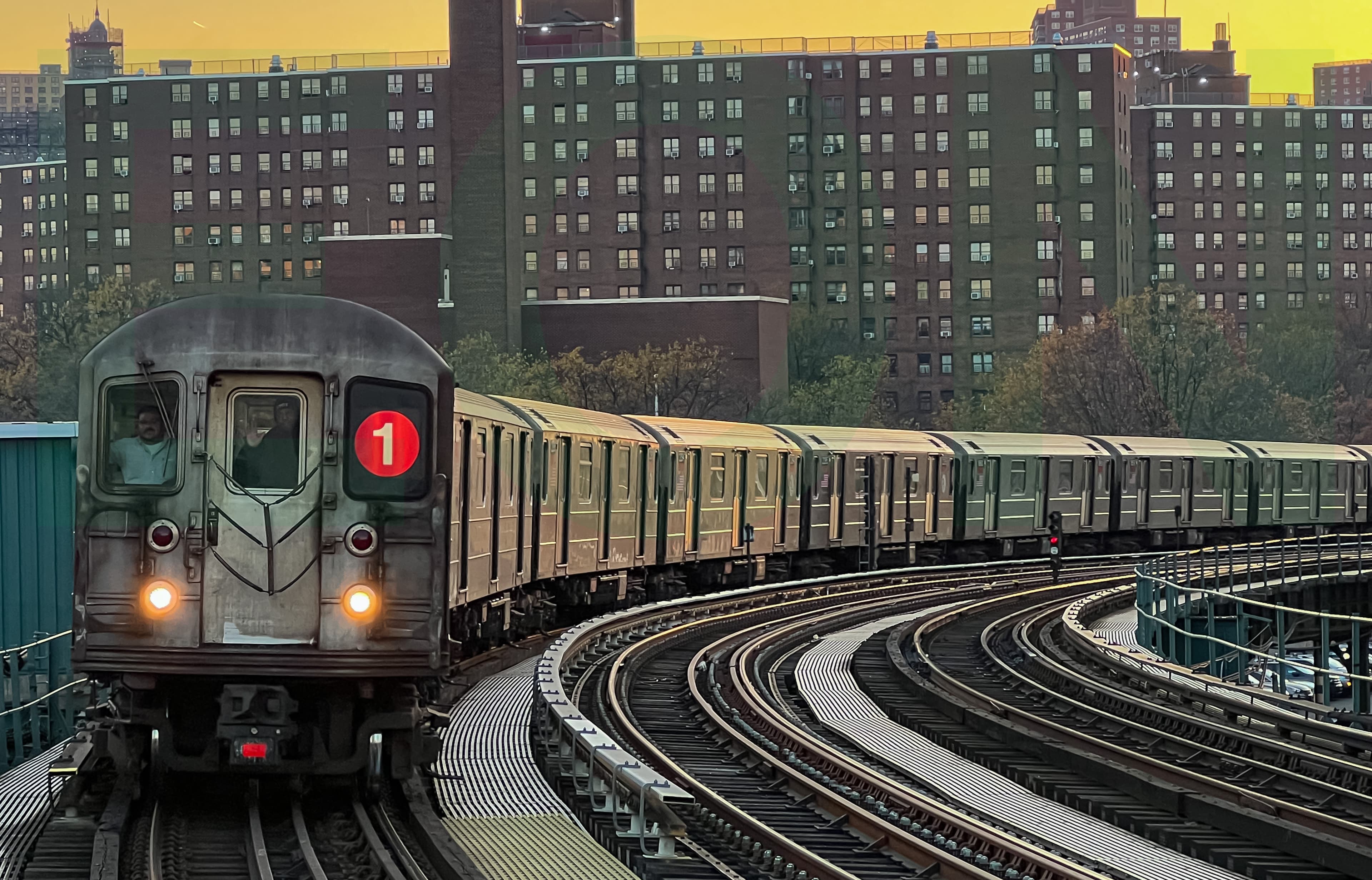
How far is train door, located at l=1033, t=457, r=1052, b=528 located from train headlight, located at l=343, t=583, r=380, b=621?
34836 millimetres

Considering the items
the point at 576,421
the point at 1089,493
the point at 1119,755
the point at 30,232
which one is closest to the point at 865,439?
the point at 1089,493

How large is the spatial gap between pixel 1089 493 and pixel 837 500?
35.1 feet

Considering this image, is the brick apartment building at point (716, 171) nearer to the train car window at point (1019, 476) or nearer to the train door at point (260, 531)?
the train car window at point (1019, 476)

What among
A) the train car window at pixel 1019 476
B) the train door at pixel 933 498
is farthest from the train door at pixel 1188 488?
the train door at pixel 933 498

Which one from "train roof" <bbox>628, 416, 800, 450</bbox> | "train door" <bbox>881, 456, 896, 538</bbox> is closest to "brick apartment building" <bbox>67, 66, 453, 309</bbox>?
"train door" <bbox>881, 456, 896, 538</bbox>

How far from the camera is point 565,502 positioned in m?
24.7

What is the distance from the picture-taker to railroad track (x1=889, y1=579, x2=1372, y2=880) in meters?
12.2

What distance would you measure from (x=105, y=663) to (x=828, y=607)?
20766 millimetres

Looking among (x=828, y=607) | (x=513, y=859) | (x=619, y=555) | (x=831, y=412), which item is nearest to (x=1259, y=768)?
(x=513, y=859)

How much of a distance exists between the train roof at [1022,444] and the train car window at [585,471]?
57.0ft

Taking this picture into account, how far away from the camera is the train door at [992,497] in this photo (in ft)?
143

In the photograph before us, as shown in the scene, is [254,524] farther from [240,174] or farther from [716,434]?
[240,174]

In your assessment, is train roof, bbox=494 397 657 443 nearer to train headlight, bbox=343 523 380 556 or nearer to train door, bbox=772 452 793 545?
train door, bbox=772 452 793 545

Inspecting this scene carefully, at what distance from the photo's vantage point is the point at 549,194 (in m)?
123
